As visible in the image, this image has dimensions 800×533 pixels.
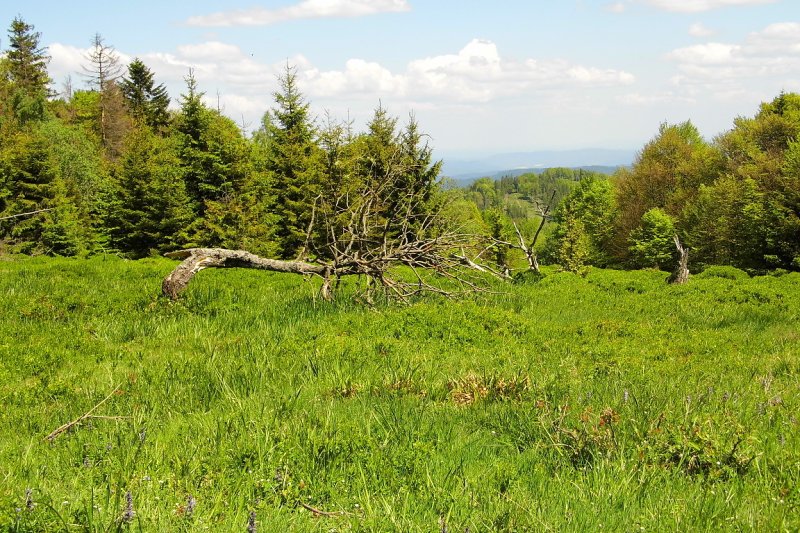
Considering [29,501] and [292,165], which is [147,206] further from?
[29,501]

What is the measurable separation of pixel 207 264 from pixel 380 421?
6555mm

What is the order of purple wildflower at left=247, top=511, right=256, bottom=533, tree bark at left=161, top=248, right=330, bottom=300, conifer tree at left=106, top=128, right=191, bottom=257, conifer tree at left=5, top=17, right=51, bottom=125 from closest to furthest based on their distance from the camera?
1. purple wildflower at left=247, top=511, right=256, bottom=533
2. tree bark at left=161, top=248, right=330, bottom=300
3. conifer tree at left=106, top=128, right=191, bottom=257
4. conifer tree at left=5, top=17, right=51, bottom=125

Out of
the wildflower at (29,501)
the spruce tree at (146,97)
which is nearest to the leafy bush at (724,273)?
the wildflower at (29,501)

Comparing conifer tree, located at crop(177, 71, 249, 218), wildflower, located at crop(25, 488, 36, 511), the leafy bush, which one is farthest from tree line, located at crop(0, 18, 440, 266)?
wildflower, located at crop(25, 488, 36, 511)

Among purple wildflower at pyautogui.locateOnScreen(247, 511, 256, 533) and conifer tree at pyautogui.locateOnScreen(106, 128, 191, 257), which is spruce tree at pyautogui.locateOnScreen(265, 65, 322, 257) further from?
purple wildflower at pyautogui.locateOnScreen(247, 511, 256, 533)

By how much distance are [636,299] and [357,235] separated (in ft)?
28.6

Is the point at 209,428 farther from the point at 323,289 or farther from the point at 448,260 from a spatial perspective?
the point at 448,260

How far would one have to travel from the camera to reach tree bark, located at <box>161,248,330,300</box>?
9805 mm

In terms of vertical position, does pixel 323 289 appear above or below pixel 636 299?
above

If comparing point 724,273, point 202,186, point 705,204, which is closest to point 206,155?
point 202,186

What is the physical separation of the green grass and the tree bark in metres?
0.32

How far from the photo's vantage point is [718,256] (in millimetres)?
47312

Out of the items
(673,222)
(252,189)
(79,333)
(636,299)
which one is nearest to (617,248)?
(673,222)

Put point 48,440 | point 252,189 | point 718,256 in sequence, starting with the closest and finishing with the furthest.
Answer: point 48,440 < point 252,189 < point 718,256
